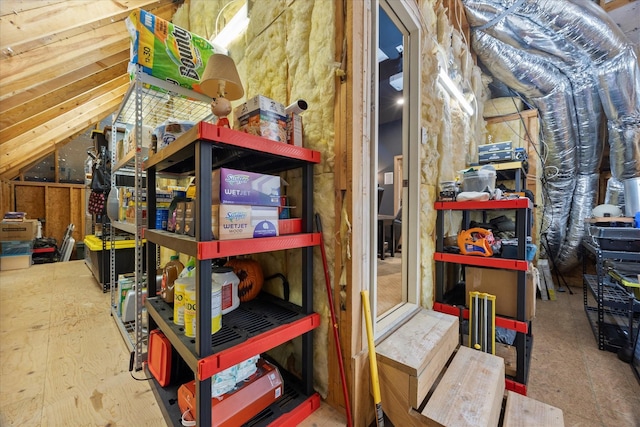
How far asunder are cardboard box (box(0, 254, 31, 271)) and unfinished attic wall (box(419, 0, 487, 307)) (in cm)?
596

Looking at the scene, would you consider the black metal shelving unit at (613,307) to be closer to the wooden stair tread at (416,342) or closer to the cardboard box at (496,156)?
Result: the cardboard box at (496,156)

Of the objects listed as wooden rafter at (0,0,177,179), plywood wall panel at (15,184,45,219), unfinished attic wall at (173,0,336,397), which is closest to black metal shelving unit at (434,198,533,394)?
unfinished attic wall at (173,0,336,397)

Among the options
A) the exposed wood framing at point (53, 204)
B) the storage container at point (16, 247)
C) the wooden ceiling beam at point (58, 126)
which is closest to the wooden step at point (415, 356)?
the wooden ceiling beam at point (58, 126)

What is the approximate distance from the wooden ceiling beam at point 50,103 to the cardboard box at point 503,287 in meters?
4.34

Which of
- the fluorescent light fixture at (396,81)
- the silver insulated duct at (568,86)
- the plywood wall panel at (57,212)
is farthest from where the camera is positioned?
the plywood wall panel at (57,212)

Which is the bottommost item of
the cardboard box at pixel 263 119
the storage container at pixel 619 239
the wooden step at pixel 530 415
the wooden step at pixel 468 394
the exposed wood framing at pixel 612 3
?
the wooden step at pixel 530 415

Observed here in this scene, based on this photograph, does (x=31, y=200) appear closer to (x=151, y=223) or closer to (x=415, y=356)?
(x=151, y=223)

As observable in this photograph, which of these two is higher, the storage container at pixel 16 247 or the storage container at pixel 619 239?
the storage container at pixel 619 239

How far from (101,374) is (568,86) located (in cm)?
530

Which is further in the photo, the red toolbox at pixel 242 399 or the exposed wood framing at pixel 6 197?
the exposed wood framing at pixel 6 197

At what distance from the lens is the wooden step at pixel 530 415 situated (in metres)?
1.06

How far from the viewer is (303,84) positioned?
52.4 inches

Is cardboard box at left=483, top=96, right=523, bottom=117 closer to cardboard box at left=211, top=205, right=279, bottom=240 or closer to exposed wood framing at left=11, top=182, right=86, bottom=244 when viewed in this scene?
cardboard box at left=211, top=205, right=279, bottom=240

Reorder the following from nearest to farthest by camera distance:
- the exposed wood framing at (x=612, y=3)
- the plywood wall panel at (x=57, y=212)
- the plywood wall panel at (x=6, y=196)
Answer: the exposed wood framing at (x=612, y=3) → the plywood wall panel at (x=6, y=196) → the plywood wall panel at (x=57, y=212)
